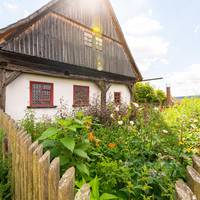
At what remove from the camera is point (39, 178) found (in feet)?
5.74

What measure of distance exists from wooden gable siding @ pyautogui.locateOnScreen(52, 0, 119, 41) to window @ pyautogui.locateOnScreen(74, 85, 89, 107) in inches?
155

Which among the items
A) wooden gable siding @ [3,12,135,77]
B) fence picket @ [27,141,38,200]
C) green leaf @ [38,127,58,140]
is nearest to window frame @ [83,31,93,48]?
wooden gable siding @ [3,12,135,77]

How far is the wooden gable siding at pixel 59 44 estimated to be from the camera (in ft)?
33.5

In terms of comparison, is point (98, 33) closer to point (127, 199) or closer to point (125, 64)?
point (125, 64)

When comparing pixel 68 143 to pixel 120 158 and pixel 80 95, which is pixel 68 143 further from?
pixel 80 95

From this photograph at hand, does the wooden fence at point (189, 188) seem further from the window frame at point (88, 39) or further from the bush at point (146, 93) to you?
the bush at point (146, 93)

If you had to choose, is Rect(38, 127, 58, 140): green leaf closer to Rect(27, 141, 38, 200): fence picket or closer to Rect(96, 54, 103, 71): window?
Rect(27, 141, 38, 200): fence picket

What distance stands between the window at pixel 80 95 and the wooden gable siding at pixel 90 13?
155 inches

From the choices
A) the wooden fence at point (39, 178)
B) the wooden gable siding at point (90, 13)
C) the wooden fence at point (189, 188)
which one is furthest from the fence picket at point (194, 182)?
the wooden gable siding at point (90, 13)

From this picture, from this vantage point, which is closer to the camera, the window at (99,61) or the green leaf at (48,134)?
the green leaf at (48,134)

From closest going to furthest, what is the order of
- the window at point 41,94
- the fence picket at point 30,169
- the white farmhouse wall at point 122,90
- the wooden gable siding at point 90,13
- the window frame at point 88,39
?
the fence picket at point 30,169 → the window at point 41,94 → the wooden gable siding at point 90,13 → the window frame at point 88,39 → the white farmhouse wall at point 122,90

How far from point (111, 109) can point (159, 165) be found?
444 cm

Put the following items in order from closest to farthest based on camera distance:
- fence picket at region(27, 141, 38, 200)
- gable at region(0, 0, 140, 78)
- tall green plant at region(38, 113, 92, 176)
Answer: fence picket at region(27, 141, 38, 200) < tall green plant at region(38, 113, 92, 176) < gable at region(0, 0, 140, 78)

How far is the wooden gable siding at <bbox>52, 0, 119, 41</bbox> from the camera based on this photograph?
12.9 meters
